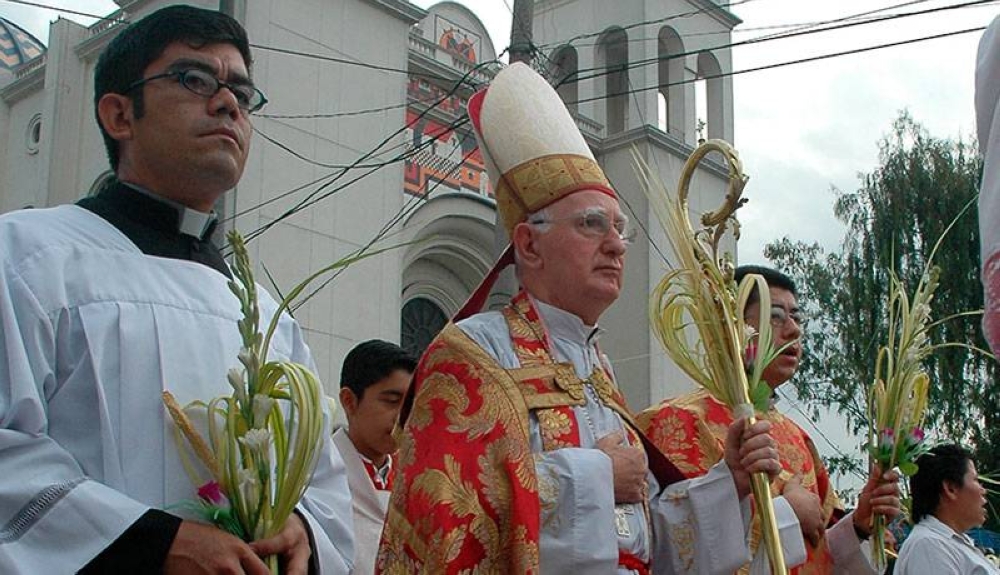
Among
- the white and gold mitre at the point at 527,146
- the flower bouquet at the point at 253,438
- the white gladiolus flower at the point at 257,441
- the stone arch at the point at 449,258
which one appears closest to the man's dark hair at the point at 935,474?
the white and gold mitre at the point at 527,146

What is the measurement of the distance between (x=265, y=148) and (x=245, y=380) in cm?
1018

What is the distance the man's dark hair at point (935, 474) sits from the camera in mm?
6492

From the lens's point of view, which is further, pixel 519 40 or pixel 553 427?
pixel 519 40

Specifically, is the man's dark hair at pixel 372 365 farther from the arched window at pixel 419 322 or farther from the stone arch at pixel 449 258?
the arched window at pixel 419 322

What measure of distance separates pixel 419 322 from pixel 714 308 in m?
12.8

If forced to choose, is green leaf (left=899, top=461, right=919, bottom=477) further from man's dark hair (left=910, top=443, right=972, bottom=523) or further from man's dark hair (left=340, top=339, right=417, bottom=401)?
man's dark hair (left=340, top=339, right=417, bottom=401)

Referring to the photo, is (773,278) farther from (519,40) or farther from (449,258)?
(449,258)

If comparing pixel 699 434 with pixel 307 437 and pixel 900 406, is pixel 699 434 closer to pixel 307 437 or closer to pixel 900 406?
pixel 900 406

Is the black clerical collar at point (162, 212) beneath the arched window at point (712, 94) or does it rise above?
beneath

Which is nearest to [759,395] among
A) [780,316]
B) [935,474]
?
[780,316]

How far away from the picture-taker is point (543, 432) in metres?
3.66

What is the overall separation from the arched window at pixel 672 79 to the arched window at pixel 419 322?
449cm

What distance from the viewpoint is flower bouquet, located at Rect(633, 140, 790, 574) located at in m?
3.89

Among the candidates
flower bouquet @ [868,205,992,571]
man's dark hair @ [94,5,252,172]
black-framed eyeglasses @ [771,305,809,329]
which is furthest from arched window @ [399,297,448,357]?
man's dark hair @ [94,5,252,172]
